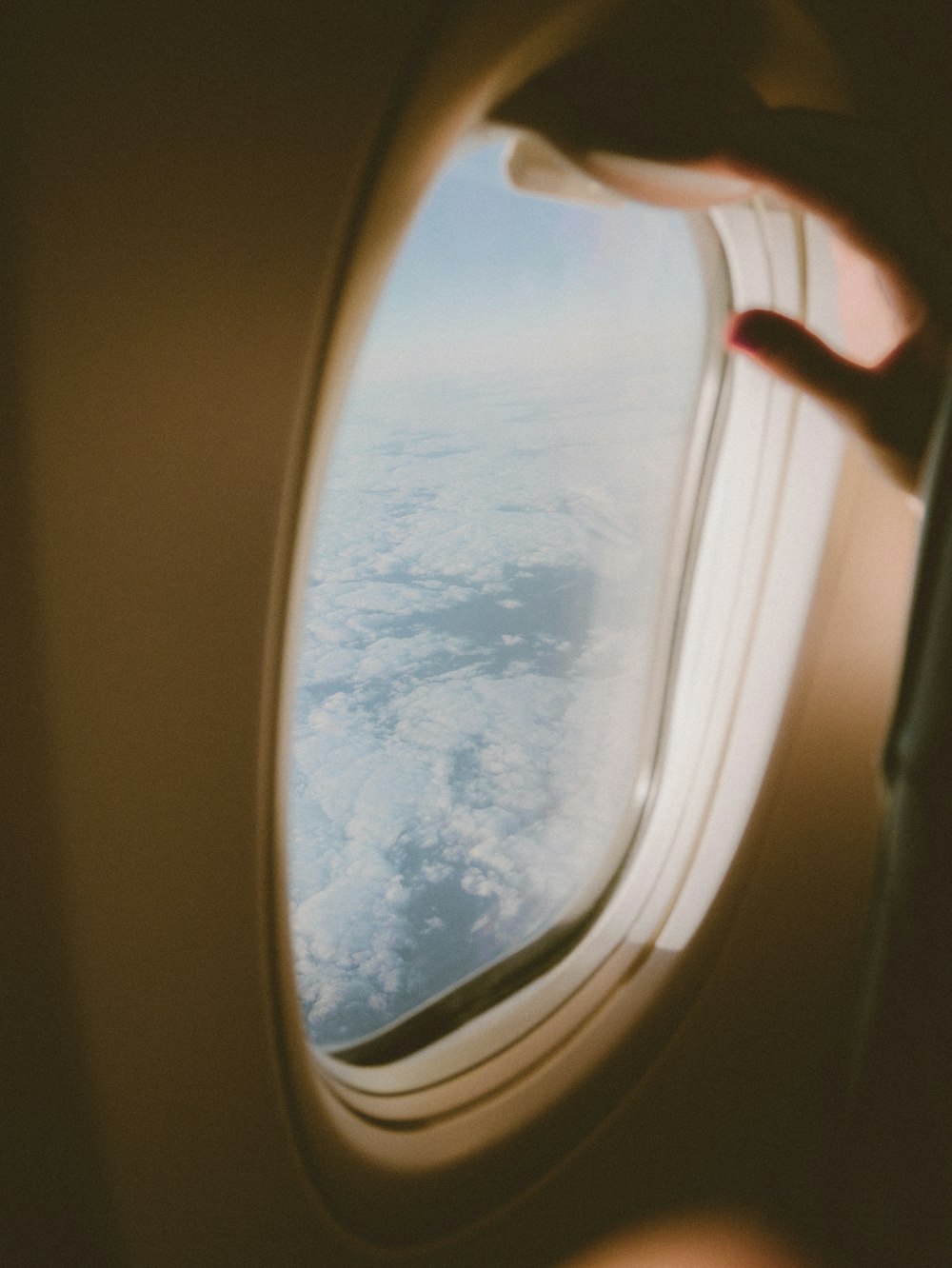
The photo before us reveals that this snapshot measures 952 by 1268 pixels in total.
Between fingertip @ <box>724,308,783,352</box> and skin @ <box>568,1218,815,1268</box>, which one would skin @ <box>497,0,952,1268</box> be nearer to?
fingertip @ <box>724,308,783,352</box>

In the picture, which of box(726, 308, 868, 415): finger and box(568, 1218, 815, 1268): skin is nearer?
box(726, 308, 868, 415): finger

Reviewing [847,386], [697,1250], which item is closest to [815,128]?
[847,386]

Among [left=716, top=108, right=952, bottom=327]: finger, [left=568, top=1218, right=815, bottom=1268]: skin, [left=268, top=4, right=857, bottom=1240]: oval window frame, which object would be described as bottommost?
[left=568, top=1218, right=815, bottom=1268]: skin

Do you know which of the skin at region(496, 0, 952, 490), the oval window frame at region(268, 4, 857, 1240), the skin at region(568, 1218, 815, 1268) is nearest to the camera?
the oval window frame at region(268, 4, 857, 1240)

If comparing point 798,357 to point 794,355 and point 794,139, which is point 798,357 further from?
point 794,139

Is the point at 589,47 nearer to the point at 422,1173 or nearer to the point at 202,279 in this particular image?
the point at 202,279

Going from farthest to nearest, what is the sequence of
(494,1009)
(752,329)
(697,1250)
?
(697,1250) < (494,1009) < (752,329)

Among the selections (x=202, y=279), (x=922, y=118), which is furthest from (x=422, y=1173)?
(x=922, y=118)

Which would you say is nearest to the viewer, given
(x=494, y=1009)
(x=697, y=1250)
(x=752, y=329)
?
(x=752, y=329)

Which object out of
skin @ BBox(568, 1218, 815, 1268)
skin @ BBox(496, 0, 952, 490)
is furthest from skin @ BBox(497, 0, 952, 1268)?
skin @ BBox(568, 1218, 815, 1268)

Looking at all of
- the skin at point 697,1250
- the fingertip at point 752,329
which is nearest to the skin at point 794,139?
the fingertip at point 752,329
